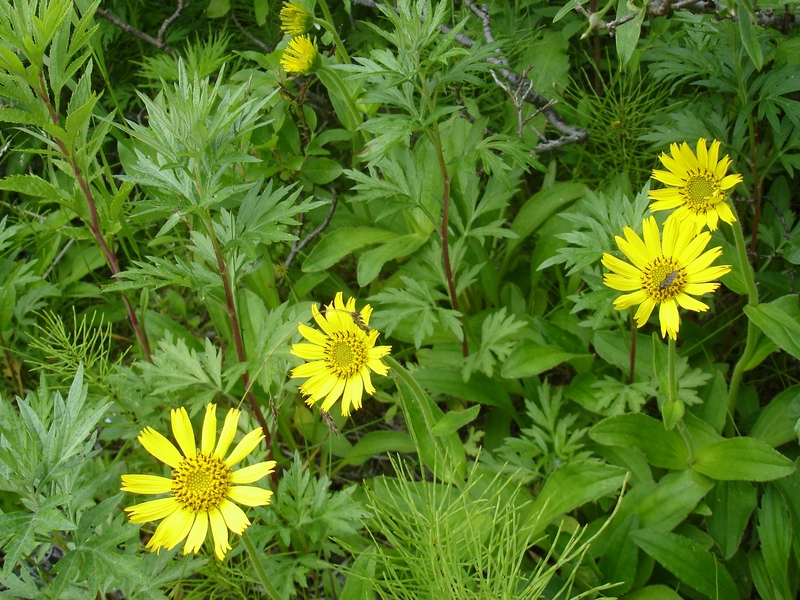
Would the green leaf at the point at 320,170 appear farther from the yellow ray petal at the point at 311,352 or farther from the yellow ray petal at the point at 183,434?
the yellow ray petal at the point at 183,434

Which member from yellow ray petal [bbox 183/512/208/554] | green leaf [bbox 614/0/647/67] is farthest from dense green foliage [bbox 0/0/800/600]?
yellow ray petal [bbox 183/512/208/554]

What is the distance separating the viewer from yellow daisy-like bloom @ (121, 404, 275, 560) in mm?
1249

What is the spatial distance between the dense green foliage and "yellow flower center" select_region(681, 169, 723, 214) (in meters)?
0.06

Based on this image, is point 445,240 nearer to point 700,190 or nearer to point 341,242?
point 341,242

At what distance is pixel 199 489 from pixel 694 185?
45.2 inches

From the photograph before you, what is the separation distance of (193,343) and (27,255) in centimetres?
94

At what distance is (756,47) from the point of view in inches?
41.8

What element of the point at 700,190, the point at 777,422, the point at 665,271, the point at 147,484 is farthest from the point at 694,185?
the point at 147,484

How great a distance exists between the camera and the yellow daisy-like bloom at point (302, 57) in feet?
5.79

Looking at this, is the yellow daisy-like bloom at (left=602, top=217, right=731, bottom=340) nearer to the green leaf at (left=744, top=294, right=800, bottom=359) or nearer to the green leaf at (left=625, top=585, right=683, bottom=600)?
the green leaf at (left=744, top=294, right=800, bottom=359)

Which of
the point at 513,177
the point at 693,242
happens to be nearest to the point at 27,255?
the point at 513,177

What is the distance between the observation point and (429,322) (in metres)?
1.79

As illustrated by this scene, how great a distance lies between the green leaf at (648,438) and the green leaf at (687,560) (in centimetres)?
19

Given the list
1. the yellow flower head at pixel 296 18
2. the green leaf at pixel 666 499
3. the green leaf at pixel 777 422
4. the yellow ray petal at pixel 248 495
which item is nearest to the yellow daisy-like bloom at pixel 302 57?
the yellow flower head at pixel 296 18
